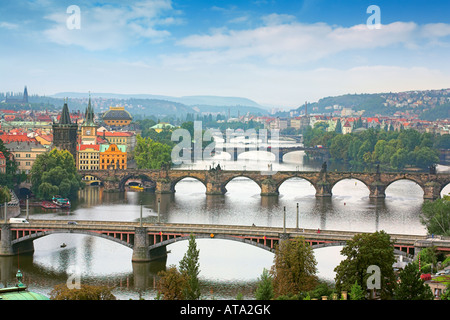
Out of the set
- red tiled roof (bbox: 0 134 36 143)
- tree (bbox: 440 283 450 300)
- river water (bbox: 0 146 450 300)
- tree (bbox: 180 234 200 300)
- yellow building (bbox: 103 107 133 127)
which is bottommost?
river water (bbox: 0 146 450 300)

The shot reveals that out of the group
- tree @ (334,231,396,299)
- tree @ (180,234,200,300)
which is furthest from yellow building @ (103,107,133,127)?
tree @ (334,231,396,299)

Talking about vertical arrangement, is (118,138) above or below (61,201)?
above

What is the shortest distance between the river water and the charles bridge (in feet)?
2.72

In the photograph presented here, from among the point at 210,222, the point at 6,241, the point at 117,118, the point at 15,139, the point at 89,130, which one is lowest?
the point at 210,222

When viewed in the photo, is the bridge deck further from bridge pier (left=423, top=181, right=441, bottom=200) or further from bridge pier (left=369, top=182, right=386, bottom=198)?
bridge pier (left=423, top=181, right=441, bottom=200)

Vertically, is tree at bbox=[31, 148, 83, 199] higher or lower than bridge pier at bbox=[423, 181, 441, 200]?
higher

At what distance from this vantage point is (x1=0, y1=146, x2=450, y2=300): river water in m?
30.0

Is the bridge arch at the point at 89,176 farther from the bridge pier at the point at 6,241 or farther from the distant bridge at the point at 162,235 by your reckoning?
the bridge pier at the point at 6,241

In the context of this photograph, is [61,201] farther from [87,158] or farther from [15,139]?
[15,139]

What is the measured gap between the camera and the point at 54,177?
5406 centimetres

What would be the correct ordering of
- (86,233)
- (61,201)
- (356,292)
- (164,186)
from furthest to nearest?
(164,186), (61,201), (86,233), (356,292)

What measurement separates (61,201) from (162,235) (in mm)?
19760

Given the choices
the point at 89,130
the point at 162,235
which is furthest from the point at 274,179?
the point at 162,235
